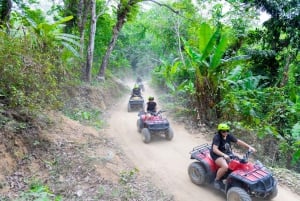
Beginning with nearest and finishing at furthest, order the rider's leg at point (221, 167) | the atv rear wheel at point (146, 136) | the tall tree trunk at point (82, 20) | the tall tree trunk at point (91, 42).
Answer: the rider's leg at point (221, 167), the atv rear wheel at point (146, 136), the tall tree trunk at point (91, 42), the tall tree trunk at point (82, 20)

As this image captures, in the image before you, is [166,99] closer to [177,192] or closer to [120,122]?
[120,122]

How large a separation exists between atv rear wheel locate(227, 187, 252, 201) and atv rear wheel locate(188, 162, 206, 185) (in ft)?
2.93

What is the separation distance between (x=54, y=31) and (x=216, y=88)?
649cm

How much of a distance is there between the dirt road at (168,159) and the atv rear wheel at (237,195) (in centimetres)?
57

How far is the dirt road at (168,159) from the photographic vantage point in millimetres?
6047

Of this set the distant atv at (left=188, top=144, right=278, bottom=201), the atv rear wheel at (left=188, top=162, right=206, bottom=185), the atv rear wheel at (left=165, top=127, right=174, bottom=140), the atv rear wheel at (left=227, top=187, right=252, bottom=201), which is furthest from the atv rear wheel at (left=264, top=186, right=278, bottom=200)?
the atv rear wheel at (left=165, top=127, right=174, bottom=140)

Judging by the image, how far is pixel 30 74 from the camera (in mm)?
6770

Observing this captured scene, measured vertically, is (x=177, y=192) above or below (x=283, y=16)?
below

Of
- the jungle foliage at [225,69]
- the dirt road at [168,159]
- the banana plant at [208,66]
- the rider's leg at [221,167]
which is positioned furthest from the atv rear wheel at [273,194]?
the banana plant at [208,66]

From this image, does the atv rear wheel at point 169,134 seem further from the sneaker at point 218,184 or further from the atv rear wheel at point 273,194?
the atv rear wheel at point 273,194

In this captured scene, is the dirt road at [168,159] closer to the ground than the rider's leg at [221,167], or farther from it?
closer to the ground

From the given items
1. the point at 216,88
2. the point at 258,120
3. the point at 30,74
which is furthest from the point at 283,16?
the point at 30,74

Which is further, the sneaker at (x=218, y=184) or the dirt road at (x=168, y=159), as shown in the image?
the dirt road at (x=168, y=159)

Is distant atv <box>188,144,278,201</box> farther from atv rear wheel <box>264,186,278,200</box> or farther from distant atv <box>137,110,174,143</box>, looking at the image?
distant atv <box>137,110,174,143</box>
